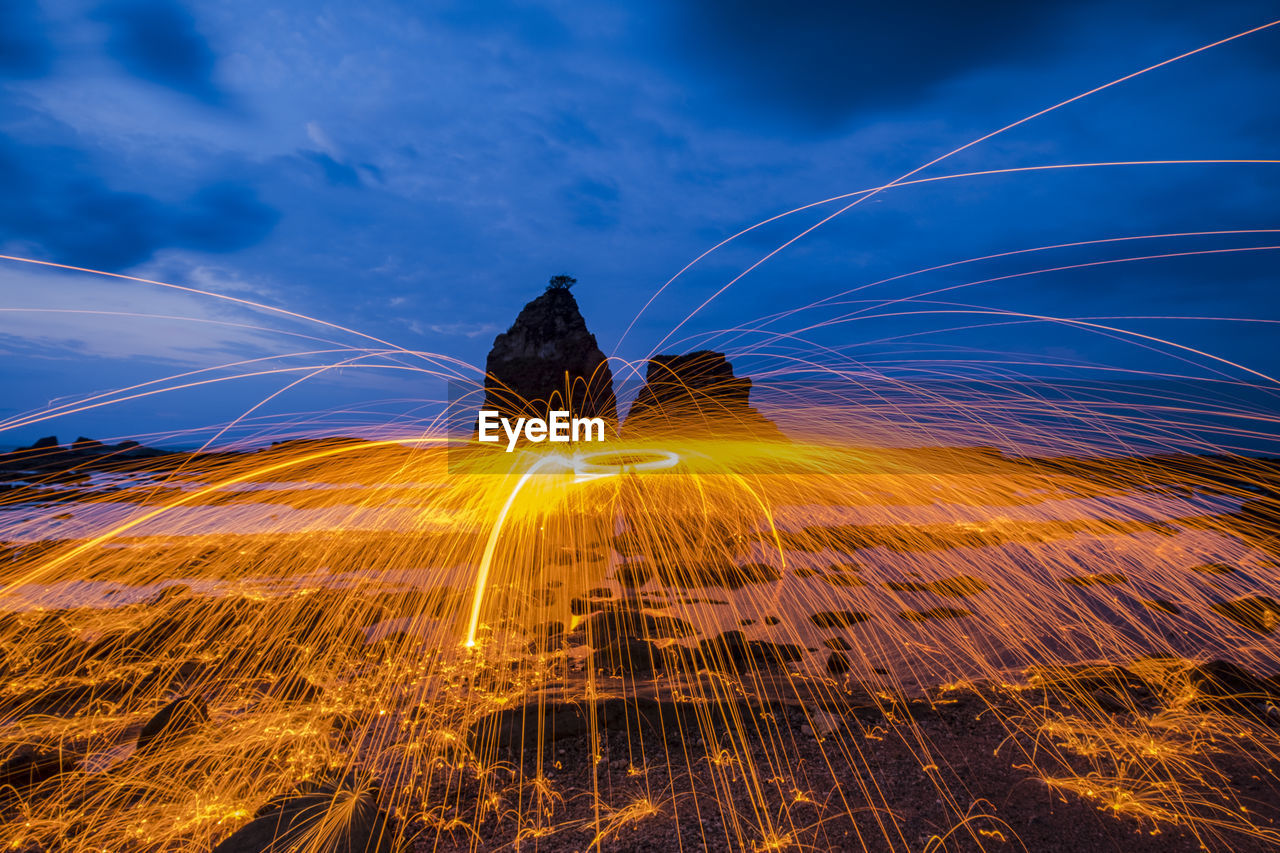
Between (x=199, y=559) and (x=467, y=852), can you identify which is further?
(x=199, y=559)

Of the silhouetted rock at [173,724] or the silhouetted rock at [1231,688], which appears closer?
the silhouetted rock at [173,724]

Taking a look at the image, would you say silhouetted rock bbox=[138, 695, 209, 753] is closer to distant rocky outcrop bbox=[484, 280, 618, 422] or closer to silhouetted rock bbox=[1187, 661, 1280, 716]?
silhouetted rock bbox=[1187, 661, 1280, 716]

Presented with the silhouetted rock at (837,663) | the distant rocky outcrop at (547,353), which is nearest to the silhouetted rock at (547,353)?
the distant rocky outcrop at (547,353)

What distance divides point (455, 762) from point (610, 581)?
15.8 feet

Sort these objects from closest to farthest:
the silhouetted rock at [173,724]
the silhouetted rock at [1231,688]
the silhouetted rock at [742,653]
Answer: the silhouetted rock at [173,724] < the silhouetted rock at [1231,688] < the silhouetted rock at [742,653]

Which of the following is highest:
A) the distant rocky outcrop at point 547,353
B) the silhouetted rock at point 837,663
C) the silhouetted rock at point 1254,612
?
the distant rocky outcrop at point 547,353

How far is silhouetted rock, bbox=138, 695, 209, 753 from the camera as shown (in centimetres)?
384

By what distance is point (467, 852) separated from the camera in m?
2.90

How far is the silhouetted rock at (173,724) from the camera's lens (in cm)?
384

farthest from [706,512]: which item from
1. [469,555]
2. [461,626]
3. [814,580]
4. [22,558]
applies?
[22,558]

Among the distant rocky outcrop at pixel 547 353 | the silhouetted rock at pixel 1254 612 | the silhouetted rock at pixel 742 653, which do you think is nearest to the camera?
the silhouetted rock at pixel 742 653

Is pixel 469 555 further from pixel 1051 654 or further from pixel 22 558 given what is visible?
pixel 1051 654

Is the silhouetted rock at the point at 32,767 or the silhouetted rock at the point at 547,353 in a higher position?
the silhouetted rock at the point at 547,353

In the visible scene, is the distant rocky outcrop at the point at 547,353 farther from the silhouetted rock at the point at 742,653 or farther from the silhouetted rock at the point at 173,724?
the silhouetted rock at the point at 173,724
